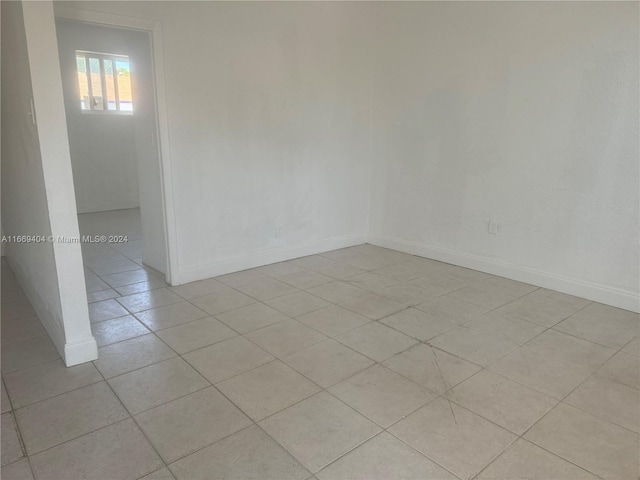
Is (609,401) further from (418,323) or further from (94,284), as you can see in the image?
(94,284)

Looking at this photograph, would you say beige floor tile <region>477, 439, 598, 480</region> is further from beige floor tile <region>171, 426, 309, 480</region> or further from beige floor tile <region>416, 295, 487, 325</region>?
beige floor tile <region>416, 295, 487, 325</region>

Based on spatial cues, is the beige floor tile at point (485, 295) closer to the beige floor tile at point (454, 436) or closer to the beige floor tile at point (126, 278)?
the beige floor tile at point (454, 436)

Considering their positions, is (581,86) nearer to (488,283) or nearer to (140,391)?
(488,283)

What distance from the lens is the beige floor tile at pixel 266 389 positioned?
1971mm

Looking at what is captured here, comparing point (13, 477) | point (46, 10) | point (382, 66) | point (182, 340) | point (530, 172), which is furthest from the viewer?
point (382, 66)

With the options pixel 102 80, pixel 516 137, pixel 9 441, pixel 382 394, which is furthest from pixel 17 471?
pixel 102 80

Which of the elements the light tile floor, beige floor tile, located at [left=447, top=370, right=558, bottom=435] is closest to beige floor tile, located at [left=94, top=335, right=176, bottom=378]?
the light tile floor

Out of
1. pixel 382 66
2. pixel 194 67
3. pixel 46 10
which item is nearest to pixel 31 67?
pixel 46 10

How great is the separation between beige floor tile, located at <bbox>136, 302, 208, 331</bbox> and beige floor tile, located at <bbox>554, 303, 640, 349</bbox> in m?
2.53

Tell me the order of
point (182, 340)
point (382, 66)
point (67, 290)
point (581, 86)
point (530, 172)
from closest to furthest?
point (67, 290), point (182, 340), point (581, 86), point (530, 172), point (382, 66)

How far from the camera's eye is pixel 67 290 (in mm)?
2225

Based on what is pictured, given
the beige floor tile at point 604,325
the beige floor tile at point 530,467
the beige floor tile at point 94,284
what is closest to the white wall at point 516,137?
the beige floor tile at point 604,325

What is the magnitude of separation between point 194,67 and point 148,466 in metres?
2.85

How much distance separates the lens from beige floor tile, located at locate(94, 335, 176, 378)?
2.29 metres
